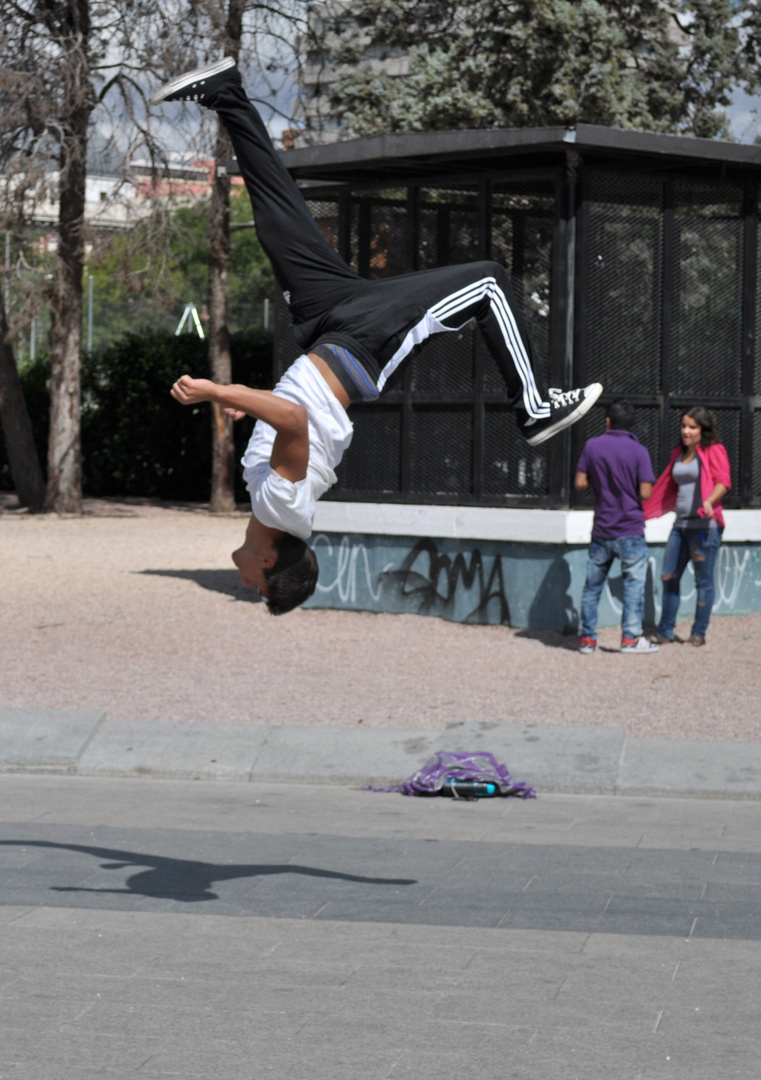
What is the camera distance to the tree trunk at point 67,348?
23828 mm

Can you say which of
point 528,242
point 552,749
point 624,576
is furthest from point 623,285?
point 552,749

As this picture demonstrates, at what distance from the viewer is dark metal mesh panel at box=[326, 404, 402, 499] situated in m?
14.9

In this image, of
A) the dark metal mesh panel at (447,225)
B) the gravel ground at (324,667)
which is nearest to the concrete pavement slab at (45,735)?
the gravel ground at (324,667)

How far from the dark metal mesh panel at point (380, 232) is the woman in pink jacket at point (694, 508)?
3.43 m

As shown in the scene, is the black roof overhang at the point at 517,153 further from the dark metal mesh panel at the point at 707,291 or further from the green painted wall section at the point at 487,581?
the green painted wall section at the point at 487,581

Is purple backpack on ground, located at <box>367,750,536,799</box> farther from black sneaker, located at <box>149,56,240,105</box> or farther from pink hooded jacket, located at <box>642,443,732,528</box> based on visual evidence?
black sneaker, located at <box>149,56,240,105</box>

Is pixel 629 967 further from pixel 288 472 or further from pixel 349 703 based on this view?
pixel 349 703

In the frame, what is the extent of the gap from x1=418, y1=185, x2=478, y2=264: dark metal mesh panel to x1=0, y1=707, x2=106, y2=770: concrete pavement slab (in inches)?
242

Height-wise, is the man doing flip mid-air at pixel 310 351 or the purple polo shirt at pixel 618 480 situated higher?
the man doing flip mid-air at pixel 310 351

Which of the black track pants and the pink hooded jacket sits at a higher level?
the black track pants

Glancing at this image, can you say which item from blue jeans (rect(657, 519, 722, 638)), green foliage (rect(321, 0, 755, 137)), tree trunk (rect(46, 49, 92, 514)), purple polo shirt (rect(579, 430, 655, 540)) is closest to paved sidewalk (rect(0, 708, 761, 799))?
purple polo shirt (rect(579, 430, 655, 540))

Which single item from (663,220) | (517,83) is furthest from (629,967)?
(517,83)

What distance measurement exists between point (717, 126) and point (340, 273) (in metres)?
23.6

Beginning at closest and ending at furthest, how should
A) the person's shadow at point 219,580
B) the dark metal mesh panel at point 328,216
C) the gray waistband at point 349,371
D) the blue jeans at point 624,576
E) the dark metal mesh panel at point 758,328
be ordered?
1. the gray waistband at point 349,371
2. the blue jeans at point 624,576
3. the dark metal mesh panel at point 758,328
4. the dark metal mesh panel at point 328,216
5. the person's shadow at point 219,580
